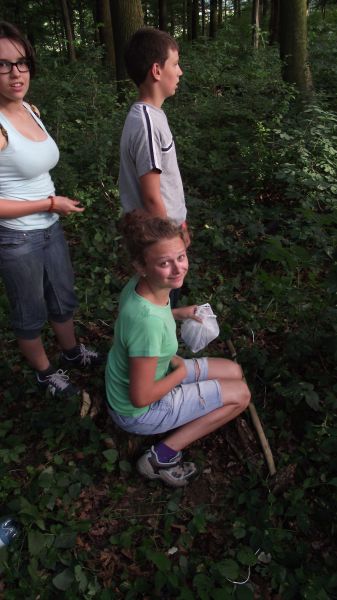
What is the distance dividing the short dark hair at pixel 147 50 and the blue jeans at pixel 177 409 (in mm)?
1736

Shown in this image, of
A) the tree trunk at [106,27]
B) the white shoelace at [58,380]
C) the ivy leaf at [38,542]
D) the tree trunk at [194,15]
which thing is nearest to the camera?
the ivy leaf at [38,542]

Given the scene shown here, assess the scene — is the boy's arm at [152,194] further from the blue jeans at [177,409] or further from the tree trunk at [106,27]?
the tree trunk at [106,27]

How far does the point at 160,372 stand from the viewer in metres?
2.36

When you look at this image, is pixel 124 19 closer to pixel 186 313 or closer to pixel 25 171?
pixel 25 171

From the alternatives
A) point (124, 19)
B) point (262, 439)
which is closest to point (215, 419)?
point (262, 439)

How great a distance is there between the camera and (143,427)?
243cm

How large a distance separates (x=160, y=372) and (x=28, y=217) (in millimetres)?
1104

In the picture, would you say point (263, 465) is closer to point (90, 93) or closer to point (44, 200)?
point (44, 200)

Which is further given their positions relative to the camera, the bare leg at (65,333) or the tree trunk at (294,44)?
the tree trunk at (294,44)

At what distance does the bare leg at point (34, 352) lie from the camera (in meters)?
2.78

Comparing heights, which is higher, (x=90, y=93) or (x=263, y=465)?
(x=90, y=93)

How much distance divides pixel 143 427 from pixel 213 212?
3.03 metres

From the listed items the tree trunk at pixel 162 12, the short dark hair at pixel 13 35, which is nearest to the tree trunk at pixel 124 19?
the short dark hair at pixel 13 35

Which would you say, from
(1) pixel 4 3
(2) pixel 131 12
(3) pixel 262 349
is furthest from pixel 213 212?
(1) pixel 4 3
